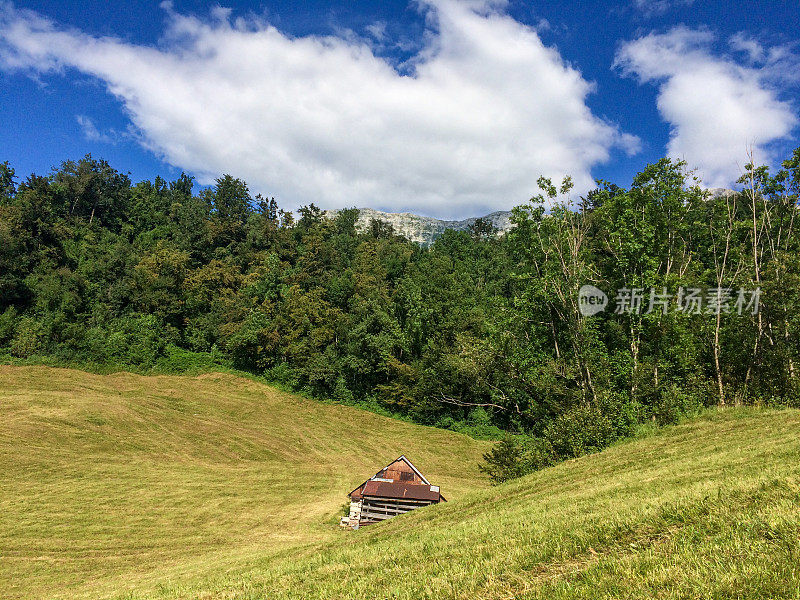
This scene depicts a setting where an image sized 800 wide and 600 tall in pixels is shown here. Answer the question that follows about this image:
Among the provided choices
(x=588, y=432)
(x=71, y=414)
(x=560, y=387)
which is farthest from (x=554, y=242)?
(x=71, y=414)

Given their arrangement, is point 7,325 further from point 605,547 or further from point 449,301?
point 605,547

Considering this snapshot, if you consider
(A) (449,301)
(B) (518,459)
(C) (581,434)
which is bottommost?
(B) (518,459)

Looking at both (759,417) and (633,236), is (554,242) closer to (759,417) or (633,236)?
(633,236)

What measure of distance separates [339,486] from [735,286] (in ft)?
104

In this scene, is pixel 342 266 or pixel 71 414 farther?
pixel 342 266

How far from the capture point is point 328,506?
27.9 metres

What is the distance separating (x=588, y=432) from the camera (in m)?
21.7

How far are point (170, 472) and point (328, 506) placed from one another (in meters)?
13.6

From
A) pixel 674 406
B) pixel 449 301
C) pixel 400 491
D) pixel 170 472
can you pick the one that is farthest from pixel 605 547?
pixel 449 301

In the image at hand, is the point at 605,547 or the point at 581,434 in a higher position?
the point at 605,547

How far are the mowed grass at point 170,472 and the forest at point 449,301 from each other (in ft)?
18.4

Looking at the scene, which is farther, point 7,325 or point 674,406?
point 7,325

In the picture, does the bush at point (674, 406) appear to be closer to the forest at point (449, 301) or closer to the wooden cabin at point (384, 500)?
the forest at point (449, 301)

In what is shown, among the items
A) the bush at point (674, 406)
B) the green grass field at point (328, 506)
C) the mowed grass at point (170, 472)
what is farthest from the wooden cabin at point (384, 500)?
the bush at point (674, 406)
